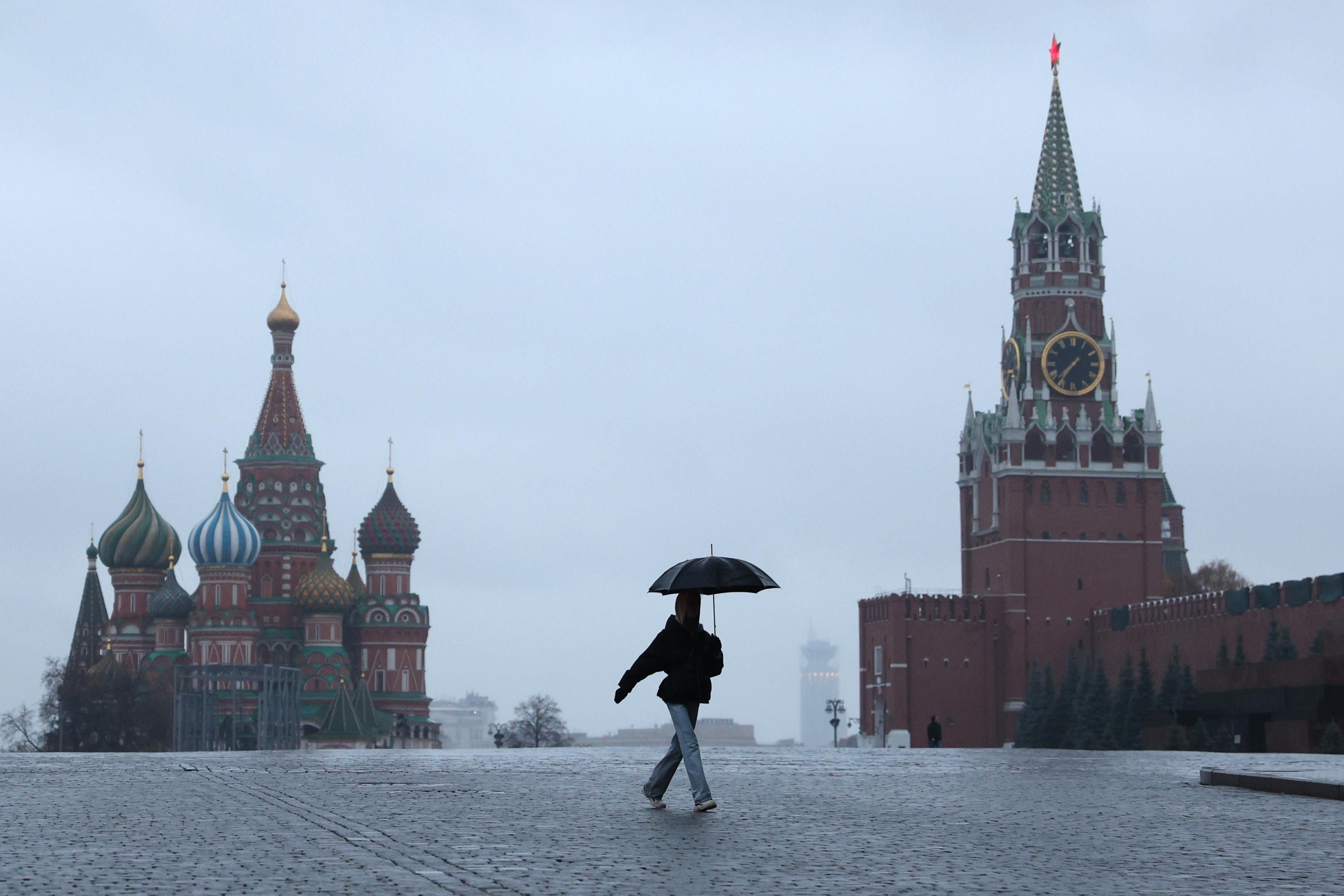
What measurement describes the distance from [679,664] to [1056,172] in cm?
8863

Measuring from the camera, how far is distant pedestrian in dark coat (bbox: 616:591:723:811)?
1270 cm

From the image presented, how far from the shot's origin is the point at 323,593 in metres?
103

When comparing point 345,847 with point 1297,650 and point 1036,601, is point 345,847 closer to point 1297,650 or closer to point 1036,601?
point 1297,650

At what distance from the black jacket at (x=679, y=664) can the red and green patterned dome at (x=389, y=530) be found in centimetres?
9563

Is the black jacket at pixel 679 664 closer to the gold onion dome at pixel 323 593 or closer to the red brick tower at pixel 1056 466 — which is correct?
the red brick tower at pixel 1056 466

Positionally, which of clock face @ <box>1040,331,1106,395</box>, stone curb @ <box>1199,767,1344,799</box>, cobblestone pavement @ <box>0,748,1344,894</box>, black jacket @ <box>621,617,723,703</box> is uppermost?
clock face @ <box>1040,331,1106,395</box>

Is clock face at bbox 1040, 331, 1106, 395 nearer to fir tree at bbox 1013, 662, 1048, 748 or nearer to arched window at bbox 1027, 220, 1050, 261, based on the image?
arched window at bbox 1027, 220, 1050, 261

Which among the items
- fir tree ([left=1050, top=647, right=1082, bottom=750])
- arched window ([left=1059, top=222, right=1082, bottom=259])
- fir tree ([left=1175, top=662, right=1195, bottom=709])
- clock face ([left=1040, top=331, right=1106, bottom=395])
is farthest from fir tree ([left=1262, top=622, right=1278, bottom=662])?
arched window ([left=1059, top=222, right=1082, bottom=259])

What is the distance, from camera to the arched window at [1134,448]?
9375cm

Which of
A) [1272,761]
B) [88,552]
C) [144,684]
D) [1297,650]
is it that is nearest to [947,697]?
[1297,650]

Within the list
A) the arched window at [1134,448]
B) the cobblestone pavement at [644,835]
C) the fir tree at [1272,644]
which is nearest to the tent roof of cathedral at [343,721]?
the arched window at [1134,448]

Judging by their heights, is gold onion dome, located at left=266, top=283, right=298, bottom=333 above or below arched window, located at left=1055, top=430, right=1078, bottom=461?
above

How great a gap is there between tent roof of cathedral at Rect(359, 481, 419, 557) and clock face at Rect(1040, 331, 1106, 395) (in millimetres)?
32757

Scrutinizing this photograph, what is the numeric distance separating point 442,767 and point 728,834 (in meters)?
9.47
